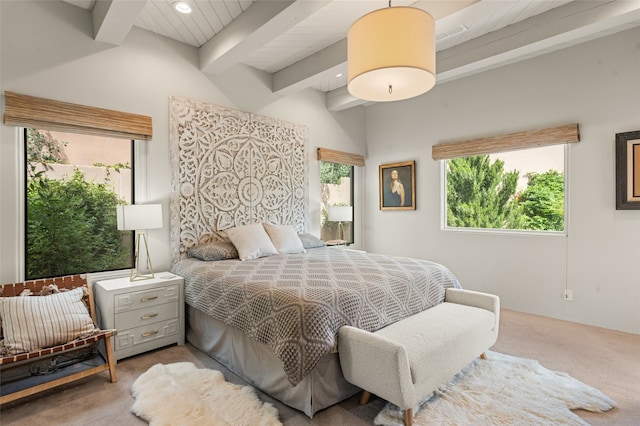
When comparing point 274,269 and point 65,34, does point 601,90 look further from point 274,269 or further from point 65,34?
point 65,34

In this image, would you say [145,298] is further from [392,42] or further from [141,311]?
[392,42]

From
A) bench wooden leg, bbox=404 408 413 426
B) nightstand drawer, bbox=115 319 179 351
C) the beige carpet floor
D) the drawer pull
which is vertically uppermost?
the drawer pull

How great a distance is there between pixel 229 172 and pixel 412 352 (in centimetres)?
285

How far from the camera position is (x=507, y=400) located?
209 centimetres

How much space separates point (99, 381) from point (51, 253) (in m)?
1.22

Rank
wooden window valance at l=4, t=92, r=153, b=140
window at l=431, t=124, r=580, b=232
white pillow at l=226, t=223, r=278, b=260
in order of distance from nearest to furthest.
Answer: wooden window valance at l=4, t=92, r=153, b=140 → white pillow at l=226, t=223, r=278, b=260 → window at l=431, t=124, r=580, b=232

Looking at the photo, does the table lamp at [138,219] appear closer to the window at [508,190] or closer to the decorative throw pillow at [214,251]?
the decorative throw pillow at [214,251]

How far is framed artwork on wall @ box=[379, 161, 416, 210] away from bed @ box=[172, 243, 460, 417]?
2.04m

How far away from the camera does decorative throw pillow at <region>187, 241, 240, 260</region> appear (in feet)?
10.9

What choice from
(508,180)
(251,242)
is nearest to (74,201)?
(251,242)

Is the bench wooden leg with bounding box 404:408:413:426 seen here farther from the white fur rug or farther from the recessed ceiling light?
the recessed ceiling light

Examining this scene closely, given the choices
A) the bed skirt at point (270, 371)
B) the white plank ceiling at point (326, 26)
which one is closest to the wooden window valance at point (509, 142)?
the white plank ceiling at point (326, 26)

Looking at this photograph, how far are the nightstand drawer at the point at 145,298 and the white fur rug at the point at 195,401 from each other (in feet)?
1.77

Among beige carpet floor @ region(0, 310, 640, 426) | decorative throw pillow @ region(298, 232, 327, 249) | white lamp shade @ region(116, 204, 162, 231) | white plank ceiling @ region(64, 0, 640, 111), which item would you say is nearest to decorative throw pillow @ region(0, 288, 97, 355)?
beige carpet floor @ region(0, 310, 640, 426)
